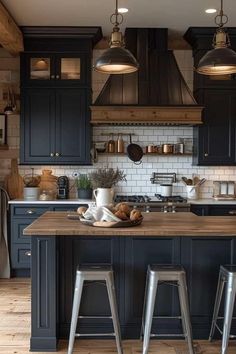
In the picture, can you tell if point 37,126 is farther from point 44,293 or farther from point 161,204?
point 44,293

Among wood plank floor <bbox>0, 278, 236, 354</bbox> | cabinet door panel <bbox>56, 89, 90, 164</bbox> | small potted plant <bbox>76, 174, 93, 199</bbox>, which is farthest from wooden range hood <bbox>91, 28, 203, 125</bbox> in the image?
wood plank floor <bbox>0, 278, 236, 354</bbox>

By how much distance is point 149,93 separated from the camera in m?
5.54

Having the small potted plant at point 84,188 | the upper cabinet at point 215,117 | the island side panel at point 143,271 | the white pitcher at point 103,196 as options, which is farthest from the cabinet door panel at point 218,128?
the island side panel at point 143,271

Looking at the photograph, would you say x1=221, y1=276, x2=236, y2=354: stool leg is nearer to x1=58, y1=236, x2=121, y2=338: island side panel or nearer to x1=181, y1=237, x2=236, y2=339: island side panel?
x1=181, y1=237, x2=236, y2=339: island side panel

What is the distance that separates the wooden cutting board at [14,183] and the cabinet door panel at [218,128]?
7.86 feet

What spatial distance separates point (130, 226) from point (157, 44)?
3.12m

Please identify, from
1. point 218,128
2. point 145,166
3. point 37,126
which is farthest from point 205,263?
point 37,126

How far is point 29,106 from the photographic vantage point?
5.59 metres

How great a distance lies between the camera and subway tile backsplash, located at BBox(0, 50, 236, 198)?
5953mm

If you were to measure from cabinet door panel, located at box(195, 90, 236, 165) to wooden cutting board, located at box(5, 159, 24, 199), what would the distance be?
2395 mm

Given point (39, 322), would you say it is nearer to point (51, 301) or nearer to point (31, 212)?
point (51, 301)

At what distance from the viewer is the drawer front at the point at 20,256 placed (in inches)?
212

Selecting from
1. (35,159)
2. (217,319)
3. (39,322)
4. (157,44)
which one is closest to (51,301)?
(39,322)

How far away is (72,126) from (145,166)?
1.13 m
